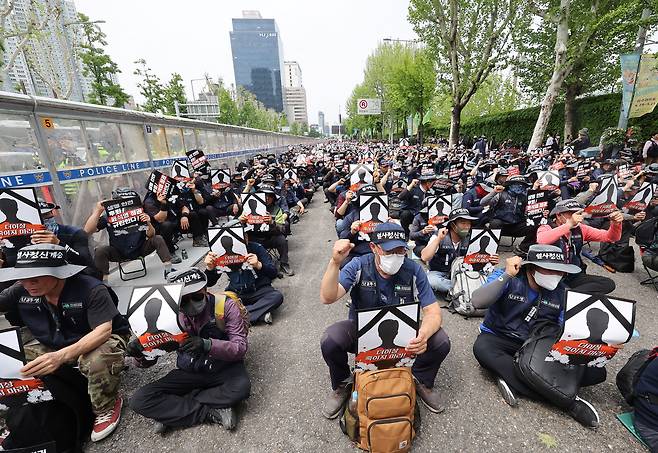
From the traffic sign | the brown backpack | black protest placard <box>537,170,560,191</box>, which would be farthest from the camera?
the traffic sign

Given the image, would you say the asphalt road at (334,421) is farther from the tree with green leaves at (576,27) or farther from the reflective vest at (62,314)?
the tree with green leaves at (576,27)

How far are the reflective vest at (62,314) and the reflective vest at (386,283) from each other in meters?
2.50

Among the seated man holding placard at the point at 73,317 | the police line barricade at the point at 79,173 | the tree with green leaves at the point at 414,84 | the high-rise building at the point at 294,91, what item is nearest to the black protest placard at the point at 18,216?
the seated man holding placard at the point at 73,317

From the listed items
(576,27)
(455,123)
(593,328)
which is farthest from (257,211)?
(455,123)

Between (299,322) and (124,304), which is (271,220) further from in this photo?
(124,304)

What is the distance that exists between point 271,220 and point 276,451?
151 inches

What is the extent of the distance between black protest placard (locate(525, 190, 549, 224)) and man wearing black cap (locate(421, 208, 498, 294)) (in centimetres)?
225

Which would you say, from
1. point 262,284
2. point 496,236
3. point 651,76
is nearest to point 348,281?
point 262,284

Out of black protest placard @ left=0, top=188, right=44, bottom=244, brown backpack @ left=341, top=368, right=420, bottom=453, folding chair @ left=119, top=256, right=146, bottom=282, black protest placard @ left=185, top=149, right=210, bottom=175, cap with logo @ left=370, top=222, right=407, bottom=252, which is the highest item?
black protest placard @ left=185, top=149, right=210, bottom=175

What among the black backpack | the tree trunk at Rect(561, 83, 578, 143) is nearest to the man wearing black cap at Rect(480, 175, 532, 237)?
the black backpack

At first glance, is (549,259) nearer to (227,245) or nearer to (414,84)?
(227,245)

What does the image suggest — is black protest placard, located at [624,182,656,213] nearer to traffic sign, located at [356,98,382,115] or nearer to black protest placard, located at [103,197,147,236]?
black protest placard, located at [103,197,147,236]

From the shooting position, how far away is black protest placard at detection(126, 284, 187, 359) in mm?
2258

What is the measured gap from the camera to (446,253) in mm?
4672
